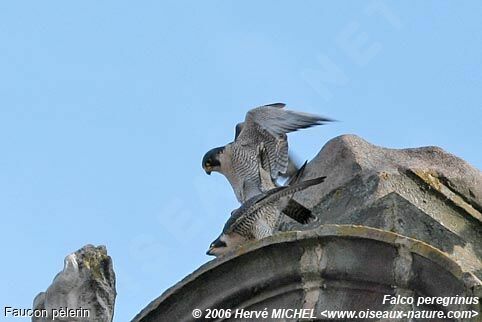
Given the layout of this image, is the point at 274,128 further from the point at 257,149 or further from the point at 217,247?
the point at 217,247

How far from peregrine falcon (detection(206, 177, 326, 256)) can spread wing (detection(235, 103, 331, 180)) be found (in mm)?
799

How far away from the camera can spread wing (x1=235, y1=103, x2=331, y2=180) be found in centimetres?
1511

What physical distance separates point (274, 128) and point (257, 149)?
21 centimetres

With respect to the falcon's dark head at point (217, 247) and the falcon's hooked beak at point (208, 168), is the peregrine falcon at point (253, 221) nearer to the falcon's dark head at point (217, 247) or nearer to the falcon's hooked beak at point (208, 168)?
the falcon's dark head at point (217, 247)

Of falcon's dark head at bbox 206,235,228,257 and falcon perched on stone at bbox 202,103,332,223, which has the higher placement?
falcon perched on stone at bbox 202,103,332,223

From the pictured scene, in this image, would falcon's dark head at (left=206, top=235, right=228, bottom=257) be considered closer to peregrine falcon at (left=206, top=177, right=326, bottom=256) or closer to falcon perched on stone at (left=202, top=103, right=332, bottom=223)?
peregrine falcon at (left=206, top=177, right=326, bottom=256)

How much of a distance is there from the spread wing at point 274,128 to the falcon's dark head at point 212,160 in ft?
0.64

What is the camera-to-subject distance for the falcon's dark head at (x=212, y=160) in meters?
15.9

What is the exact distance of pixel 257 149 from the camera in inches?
607

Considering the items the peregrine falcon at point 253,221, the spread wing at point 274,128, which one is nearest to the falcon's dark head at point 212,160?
the spread wing at point 274,128

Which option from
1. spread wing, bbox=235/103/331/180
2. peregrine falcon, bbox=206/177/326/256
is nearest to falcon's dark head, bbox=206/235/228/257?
peregrine falcon, bbox=206/177/326/256

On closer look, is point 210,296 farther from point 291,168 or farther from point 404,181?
point 291,168

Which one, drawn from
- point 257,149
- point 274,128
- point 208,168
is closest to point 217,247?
point 257,149

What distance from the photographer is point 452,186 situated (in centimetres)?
1369
